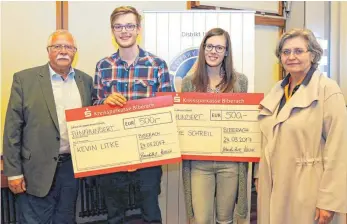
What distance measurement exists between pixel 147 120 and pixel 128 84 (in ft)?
0.74

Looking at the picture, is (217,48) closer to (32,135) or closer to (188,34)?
(188,34)

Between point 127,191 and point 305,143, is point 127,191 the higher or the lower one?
the lower one

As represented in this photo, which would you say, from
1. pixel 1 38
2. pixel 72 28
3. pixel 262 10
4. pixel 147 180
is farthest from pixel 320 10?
pixel 1 38

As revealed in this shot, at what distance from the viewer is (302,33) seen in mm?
1605

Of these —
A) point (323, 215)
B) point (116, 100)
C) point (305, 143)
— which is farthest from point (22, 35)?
point (323, 215)

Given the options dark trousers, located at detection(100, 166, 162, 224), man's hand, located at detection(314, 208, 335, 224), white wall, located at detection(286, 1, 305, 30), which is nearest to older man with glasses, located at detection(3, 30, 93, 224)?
dark trousers, located at detection(100, 166, 162, 224)

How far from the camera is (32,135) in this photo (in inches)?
71.4

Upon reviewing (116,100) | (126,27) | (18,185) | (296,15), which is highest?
(296,15)

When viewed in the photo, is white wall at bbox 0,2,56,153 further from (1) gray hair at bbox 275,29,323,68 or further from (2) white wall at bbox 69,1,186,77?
(1) gray hair at bbox 275,29,323,68

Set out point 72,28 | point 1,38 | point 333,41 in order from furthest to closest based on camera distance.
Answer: point 333,41 → point 72,28 → point 1,38

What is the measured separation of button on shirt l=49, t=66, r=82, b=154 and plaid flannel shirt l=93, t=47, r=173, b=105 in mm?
127

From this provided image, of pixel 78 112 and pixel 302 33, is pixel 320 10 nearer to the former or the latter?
pixel 302 33

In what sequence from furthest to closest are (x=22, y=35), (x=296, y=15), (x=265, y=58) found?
(x=265, y=58)
(x=296, y=15)
(x=22, y=35)

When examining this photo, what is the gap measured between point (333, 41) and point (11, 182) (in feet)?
10.5
